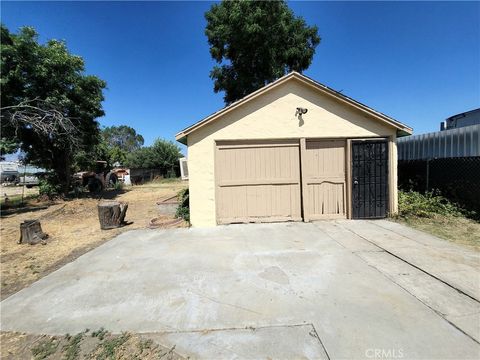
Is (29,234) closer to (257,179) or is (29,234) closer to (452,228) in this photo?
(257,179)

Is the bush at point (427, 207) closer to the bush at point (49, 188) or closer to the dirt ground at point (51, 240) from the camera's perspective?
the dirt ground at point (51, 240)

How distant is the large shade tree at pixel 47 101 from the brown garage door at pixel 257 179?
7.87 meters

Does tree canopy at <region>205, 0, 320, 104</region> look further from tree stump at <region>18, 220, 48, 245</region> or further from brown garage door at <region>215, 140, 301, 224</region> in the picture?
tree stump at <region>18, 220, 48, 245</region>

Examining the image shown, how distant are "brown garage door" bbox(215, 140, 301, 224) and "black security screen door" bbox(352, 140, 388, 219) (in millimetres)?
1555

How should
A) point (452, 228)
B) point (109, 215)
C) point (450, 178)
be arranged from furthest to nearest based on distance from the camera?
point (109, 215), point (450, 178), point (452, 228)

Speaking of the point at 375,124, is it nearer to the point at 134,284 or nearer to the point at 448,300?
the point at 448,300

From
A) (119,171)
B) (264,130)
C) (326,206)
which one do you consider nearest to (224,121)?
(264,130)

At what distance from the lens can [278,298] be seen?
10.8ft

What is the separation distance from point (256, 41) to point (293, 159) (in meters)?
12.5

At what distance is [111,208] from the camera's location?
302 inches

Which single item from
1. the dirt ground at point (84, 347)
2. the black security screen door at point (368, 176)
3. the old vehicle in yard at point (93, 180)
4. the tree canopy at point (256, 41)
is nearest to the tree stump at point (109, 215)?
the dirt ground at point (84, 347)

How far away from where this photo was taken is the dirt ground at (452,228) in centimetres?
538

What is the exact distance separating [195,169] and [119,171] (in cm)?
2140

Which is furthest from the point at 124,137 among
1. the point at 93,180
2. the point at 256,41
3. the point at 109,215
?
the point at 109,215
